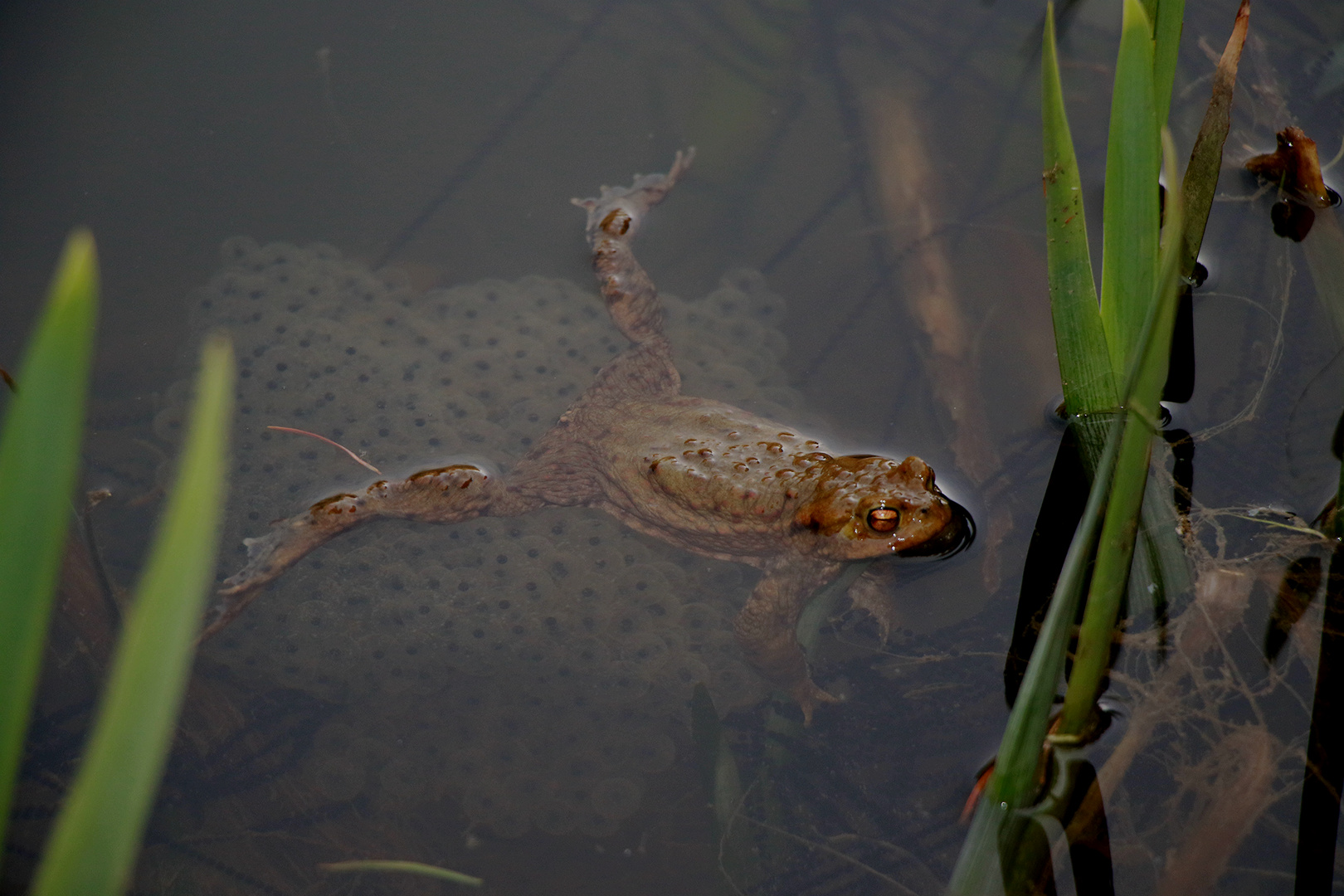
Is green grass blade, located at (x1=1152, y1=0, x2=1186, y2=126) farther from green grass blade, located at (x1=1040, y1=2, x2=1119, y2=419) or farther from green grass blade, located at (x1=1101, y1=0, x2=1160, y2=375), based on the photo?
green grass blade, located at (x1=1040, y1=2, x2=1119, y2=419)

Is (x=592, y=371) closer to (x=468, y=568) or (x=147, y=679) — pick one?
(x=468, y=568)

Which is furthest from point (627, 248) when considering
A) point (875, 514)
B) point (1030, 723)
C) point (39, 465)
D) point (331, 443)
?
point (39, 465)

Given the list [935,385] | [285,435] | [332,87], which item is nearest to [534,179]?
[332,87]

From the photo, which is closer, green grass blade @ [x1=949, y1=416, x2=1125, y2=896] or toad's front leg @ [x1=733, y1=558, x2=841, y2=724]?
green grass blade @ [x1=949, y1=416, x2=1125, y2=896]

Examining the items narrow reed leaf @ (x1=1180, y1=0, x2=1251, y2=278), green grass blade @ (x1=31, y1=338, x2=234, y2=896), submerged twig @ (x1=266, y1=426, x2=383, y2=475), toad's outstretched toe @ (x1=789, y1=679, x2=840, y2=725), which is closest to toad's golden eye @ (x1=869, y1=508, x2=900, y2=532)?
toad's outstretched toe @ (x1=789, y1=679, x2=840, y2=725)

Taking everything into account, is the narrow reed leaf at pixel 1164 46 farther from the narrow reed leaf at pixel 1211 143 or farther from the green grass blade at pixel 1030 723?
the green grass blade at pixel 1030 723

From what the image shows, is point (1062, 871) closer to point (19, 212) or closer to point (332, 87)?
point (332, 87)
